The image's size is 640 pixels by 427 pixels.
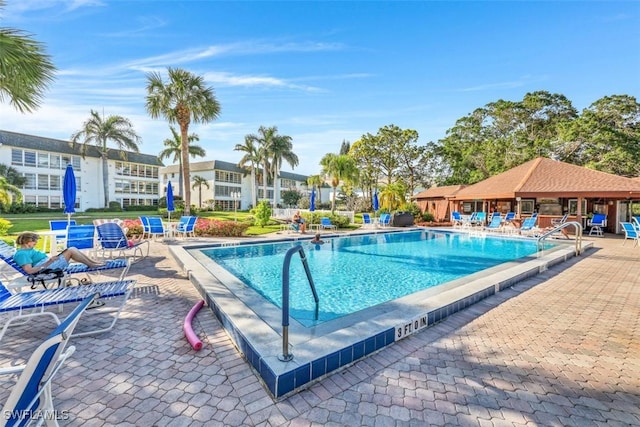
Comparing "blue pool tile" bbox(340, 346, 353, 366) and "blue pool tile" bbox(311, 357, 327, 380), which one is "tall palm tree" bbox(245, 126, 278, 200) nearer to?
"blue pool tile" bbox(340, 346, 353, 366)

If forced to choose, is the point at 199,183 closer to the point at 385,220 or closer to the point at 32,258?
the point at 385,220

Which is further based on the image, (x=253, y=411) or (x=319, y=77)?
(x=319, y=77)

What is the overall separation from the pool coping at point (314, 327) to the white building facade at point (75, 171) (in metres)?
35.5

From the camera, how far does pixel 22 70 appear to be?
16.5ft

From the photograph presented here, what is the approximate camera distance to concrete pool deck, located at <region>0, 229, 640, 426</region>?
2.39 meters

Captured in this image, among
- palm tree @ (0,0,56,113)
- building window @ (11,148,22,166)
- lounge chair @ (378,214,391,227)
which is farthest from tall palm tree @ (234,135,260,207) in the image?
palm tree @ (0,0,56,113)

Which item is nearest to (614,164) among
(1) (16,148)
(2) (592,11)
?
(2) (592,11)

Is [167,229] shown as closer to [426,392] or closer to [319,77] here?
[319,77]

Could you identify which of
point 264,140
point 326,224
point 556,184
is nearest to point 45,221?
point 326,224

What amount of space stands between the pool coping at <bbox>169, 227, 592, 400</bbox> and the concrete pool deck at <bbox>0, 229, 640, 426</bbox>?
117mm

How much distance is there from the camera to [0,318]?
164 inches

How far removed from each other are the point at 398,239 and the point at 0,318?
1459 cm

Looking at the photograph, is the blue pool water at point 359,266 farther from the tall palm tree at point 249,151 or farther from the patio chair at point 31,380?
the tall palm tree at point 249,151

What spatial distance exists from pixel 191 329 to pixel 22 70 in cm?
540
